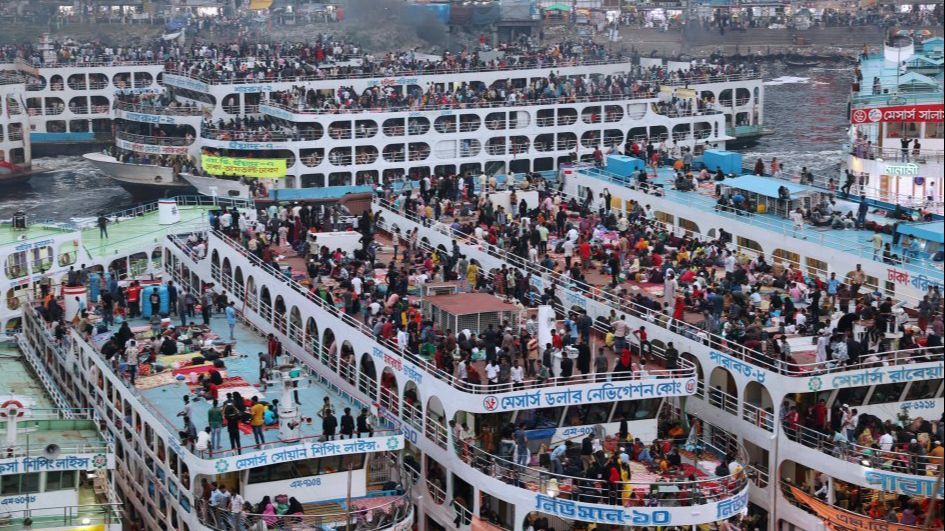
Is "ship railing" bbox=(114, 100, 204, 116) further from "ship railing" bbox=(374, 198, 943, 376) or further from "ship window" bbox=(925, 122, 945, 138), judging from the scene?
"ship window" bbox=(925, 122, 945, 138)

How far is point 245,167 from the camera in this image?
6519 cm

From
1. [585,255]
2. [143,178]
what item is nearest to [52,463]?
[585,255]

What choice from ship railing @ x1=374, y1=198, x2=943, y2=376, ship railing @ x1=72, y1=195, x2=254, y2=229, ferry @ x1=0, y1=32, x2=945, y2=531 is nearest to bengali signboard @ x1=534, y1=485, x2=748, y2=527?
ferry @ x1=0, y1=32, x2=945, y2=531

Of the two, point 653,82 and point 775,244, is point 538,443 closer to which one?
point 775,244

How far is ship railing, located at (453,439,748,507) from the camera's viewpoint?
30188 mm

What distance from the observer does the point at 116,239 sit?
49562mm

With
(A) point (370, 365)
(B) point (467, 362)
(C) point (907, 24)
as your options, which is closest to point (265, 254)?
(A) point (370, 365)

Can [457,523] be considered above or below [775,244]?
below

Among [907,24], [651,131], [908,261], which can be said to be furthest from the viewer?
[907,24]

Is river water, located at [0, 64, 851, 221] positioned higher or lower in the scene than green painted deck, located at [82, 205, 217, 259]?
lower

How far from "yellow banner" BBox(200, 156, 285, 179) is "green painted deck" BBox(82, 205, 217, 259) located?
34.0 ft

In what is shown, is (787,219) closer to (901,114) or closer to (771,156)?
(901,114)

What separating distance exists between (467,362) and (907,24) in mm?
95148

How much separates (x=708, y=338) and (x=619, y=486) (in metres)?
6.19
